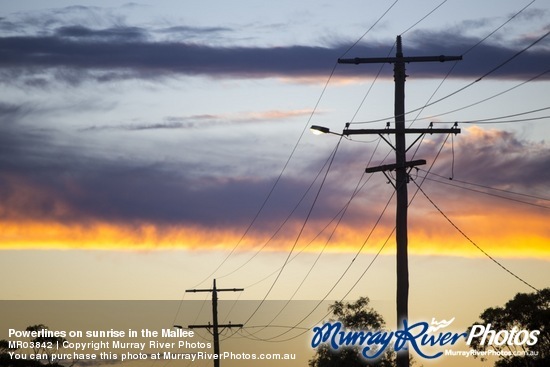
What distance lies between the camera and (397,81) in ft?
110

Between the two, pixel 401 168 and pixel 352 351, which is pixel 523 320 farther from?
pixel 401 168

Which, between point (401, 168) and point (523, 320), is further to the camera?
point (523, 320)

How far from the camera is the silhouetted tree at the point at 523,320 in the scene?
84.1 meters

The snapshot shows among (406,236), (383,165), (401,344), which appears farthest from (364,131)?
(401,344)

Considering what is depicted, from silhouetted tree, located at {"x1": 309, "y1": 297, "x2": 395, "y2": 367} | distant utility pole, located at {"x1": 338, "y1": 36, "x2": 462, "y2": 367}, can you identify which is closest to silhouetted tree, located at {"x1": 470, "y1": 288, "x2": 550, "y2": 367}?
silhouetted tree, located at {"x1": 309, "y1": 297, "x2": 395, "y2": 367}

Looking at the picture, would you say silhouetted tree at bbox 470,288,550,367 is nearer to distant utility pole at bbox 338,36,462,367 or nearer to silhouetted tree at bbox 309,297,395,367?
silhouetted tree at bbox 309,297,395,367

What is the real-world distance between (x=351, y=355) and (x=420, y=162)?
63.1 metres

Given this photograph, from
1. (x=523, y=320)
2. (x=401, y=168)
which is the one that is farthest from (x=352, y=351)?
(x=401, y=168)

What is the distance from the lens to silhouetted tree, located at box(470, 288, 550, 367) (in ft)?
276

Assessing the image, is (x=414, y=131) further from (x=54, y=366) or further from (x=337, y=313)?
(x=54, y=366)

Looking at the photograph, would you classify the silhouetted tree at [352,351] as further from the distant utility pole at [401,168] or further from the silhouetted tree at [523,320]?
the distant utility pole at [401,168]

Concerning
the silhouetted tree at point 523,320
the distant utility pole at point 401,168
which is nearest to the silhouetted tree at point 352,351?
the silhouetted tree at point 523,320

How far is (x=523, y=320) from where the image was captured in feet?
290

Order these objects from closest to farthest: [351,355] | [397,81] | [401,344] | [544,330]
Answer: [401,344], [397,81], [544,330], [351,355]
